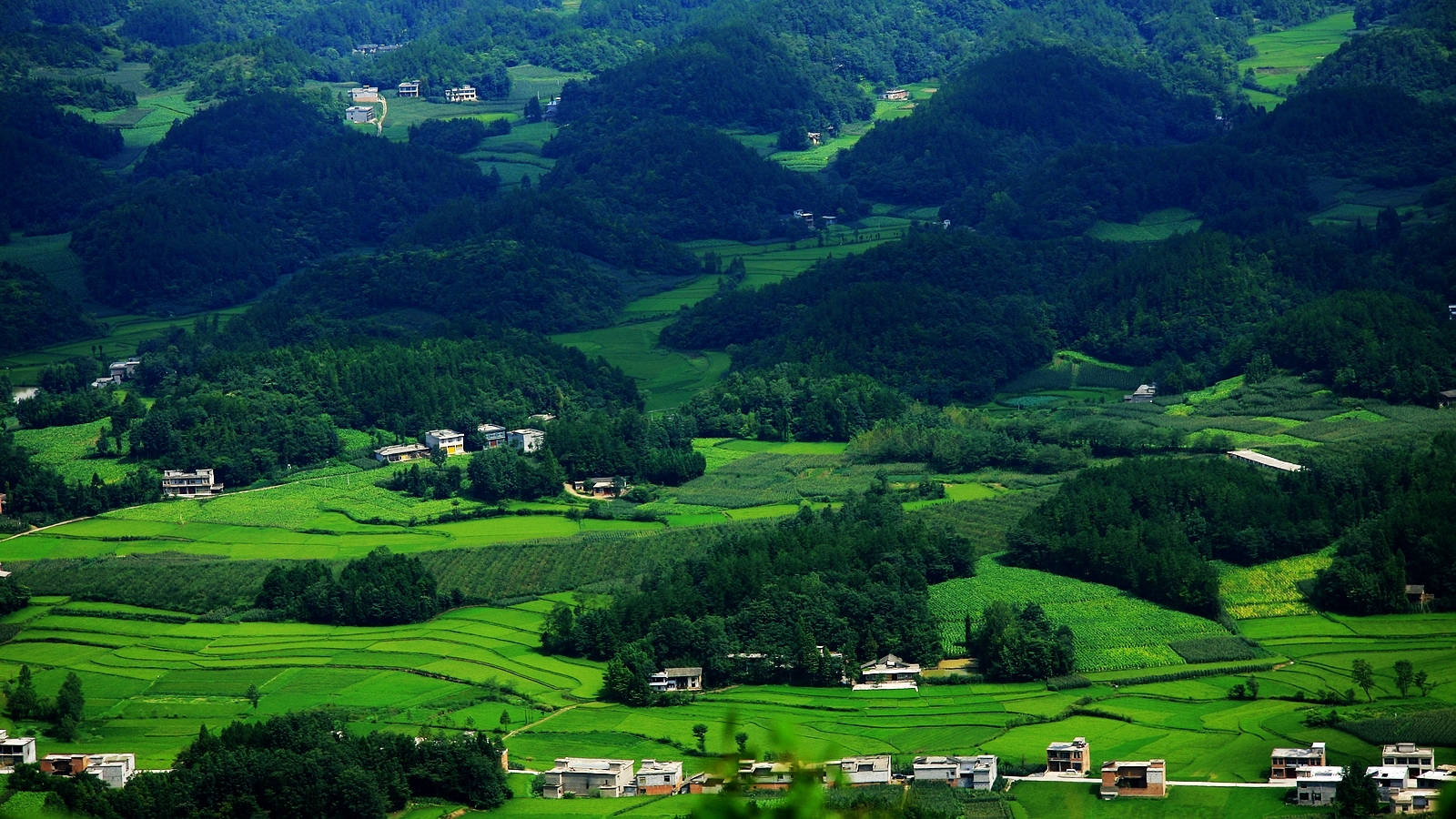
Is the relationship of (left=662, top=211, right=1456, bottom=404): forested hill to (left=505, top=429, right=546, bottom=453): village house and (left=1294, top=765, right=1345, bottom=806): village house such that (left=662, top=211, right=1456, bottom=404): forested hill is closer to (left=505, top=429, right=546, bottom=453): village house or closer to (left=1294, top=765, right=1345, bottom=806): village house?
(left=505, top=429, right=546, bottom=453): village house

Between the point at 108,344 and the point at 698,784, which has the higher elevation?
the point at 108,344

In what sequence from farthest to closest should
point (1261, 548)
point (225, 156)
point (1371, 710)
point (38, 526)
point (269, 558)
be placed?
1. point (225, 156)
2. point (38, 526)
3. point (269, 558)
4. point (1261, 548)
5. point (1371, 710)

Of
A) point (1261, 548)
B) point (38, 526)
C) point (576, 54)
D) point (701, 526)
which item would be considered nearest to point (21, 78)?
point (576, 54)

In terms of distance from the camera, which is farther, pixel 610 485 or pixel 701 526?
pixel 610 485

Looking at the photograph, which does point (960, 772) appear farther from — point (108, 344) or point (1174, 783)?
point (108, 344)

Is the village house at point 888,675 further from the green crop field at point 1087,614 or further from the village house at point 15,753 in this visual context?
the village house at point 15,753

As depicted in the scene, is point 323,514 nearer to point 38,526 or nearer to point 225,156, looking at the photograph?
point 38,526

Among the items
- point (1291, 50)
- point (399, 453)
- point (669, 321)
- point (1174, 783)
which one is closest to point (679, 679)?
point (1174, 783)

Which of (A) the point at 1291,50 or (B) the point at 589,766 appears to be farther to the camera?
(A) the point at 1291,50
